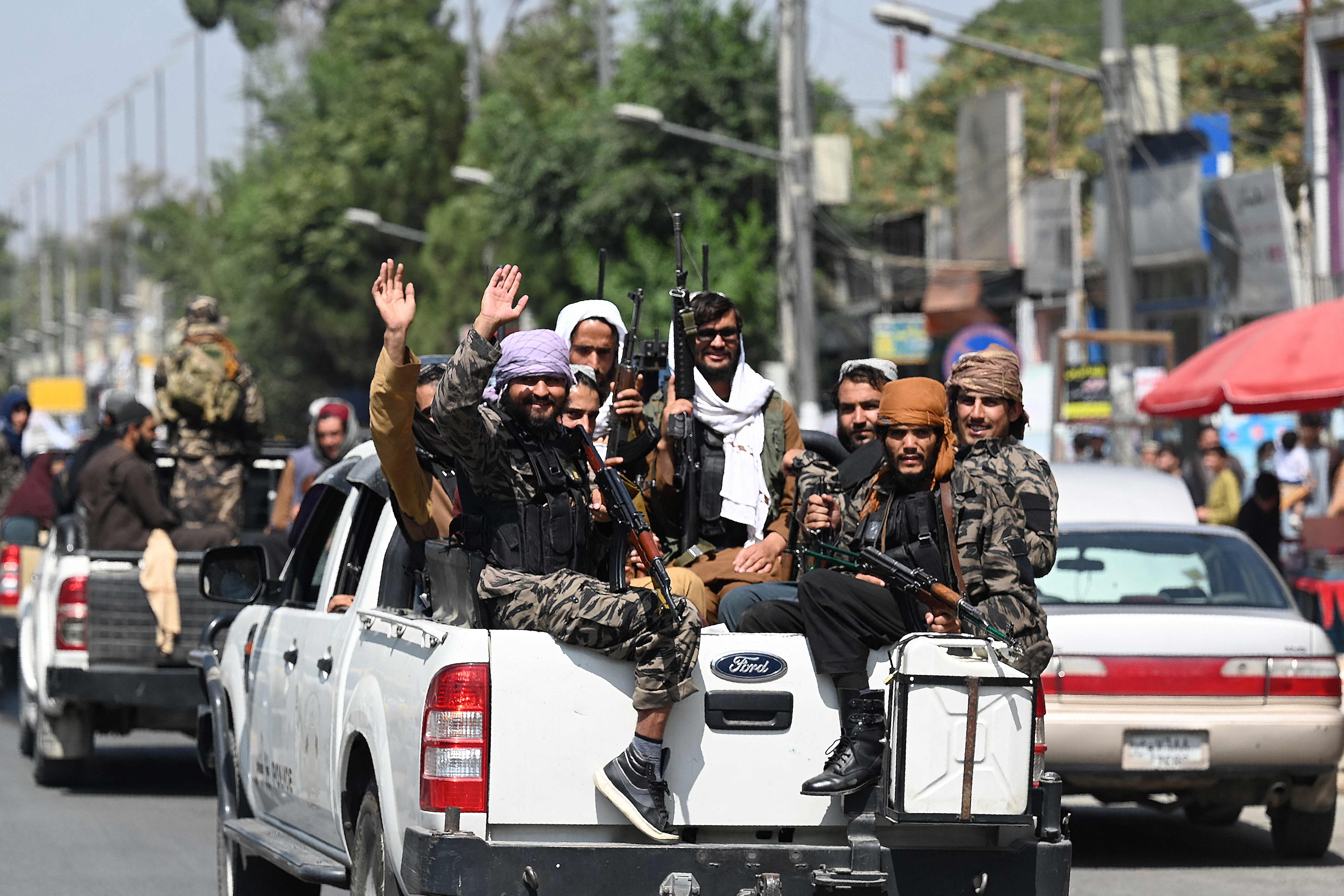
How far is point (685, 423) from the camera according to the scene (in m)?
7.00

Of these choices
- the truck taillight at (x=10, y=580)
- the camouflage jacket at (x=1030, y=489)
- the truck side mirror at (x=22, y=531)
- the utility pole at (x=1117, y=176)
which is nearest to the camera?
the camouflage jacket at (x=1030, y=489)

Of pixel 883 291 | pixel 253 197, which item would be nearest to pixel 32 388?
pixel 253 197

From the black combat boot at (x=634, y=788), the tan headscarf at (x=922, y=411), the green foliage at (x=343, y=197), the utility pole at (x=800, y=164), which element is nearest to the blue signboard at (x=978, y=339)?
the utility pole at (x=800, y=164)

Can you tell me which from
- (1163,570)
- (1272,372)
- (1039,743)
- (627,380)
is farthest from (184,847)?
(1272,372)

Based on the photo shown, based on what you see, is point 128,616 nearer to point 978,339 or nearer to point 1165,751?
point 1165,751

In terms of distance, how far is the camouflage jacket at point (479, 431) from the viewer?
546cm

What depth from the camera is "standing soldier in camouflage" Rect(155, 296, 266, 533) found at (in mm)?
12289

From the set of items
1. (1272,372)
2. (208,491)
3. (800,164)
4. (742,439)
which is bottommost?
(208,491)

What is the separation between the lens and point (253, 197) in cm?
5850

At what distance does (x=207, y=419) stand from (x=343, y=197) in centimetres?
4151

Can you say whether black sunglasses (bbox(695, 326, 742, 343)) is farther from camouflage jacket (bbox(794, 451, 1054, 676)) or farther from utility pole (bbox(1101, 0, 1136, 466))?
utility pole (bbox(1101, 0, 1136, 466))

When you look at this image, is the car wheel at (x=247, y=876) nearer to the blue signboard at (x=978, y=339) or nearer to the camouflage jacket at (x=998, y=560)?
the camouflage jacket at (x=998, y=560)

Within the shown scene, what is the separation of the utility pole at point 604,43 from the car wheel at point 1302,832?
90.4 feet

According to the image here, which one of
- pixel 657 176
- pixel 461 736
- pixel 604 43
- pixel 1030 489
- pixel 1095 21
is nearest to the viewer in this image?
pixel 461 736
